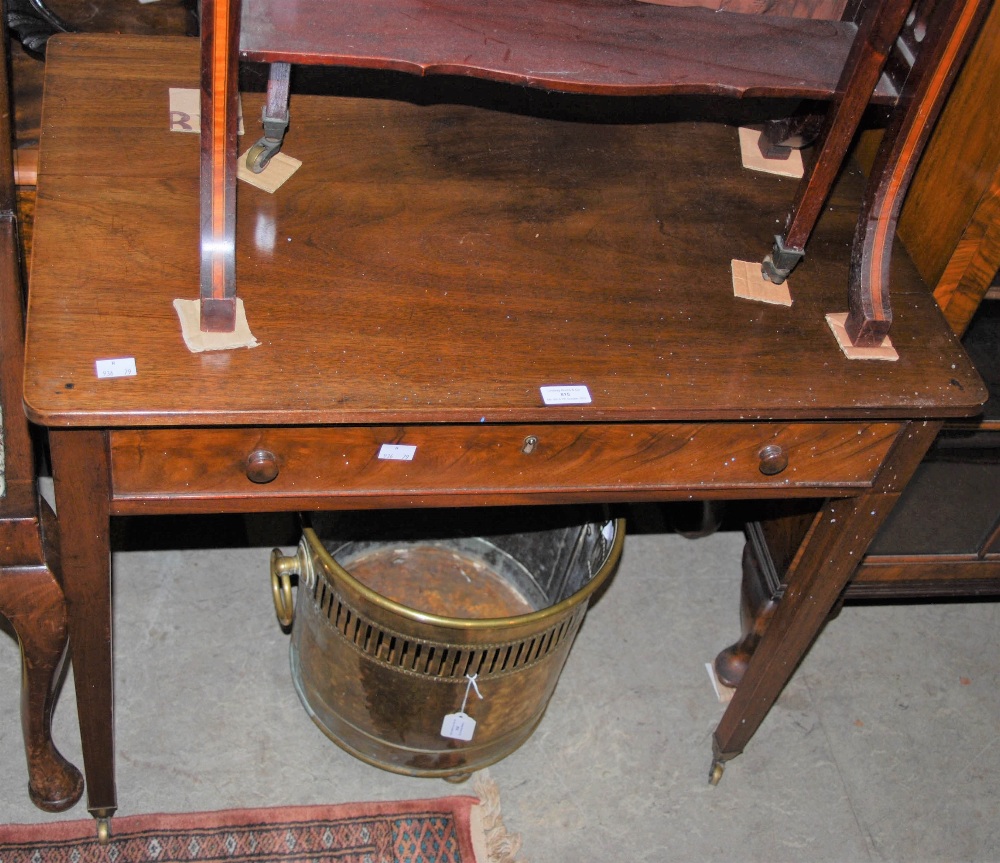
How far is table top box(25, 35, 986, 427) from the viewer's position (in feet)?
4.45

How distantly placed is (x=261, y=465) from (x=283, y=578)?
53 centimetres

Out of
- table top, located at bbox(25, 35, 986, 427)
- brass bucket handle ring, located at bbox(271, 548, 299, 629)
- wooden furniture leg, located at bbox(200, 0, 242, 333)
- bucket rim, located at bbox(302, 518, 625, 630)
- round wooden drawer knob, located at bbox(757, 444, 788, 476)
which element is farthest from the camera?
brass bucket handle ring, located at bbox(271, 548, 299, 629)

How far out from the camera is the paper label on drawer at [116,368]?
4.28 feet

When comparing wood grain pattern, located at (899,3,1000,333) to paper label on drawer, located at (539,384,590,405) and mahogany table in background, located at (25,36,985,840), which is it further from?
paper label on drawer, located at (539,384,590,405)

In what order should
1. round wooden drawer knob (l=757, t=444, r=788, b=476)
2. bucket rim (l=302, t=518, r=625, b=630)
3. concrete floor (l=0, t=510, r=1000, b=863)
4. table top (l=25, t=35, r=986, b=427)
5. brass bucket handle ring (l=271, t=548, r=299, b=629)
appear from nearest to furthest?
table top (l=25, t=35, r=986, b=427)
round wooden drawer knob (l=757, t=444, r=788, b=476)
bucket rim (l=302, t=518, r=625, b=630)
brass bucket handle ring (l=271, t=548, r=299, b=629)
concrete floor (l=0, t=510, r=1000, b=863)

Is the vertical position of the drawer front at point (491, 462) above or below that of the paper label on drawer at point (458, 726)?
above

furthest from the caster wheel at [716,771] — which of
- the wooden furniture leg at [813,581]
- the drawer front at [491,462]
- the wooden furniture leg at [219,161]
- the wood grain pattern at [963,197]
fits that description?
the wooden furniture leg at [219,161]

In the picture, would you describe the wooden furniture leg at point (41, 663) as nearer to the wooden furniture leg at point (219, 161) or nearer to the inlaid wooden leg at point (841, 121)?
the wooden furniture leg at point (219, 161)

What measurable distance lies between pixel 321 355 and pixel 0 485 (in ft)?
1.73

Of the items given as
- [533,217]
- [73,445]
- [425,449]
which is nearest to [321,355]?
[425,449]

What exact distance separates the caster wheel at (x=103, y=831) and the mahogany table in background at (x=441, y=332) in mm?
168

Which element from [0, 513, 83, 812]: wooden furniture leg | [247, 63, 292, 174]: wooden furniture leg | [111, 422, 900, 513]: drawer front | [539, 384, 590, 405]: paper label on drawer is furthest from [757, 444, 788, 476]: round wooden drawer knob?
[0, 513, 83, 812]: wooden furniture leg

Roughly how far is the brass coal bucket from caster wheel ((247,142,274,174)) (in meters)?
0.55

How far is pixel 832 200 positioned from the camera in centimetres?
174
